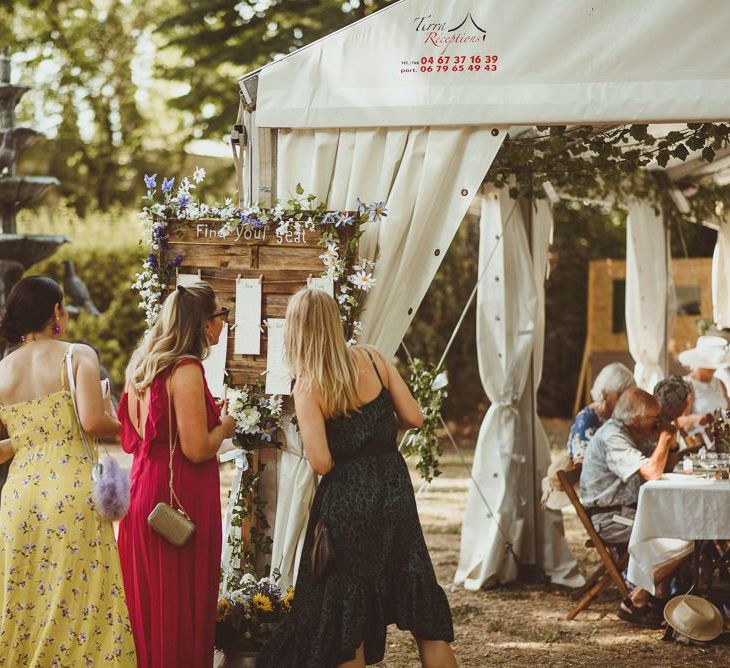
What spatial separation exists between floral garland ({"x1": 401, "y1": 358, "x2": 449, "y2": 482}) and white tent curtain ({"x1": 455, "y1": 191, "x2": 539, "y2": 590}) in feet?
4.83

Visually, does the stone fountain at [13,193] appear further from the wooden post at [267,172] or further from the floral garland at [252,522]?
the floral garland at [252,522]

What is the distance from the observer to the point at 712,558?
245 inches

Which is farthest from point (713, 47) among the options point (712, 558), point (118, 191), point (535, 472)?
point (118, 191)

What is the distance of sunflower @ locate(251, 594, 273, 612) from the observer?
452 centimetres

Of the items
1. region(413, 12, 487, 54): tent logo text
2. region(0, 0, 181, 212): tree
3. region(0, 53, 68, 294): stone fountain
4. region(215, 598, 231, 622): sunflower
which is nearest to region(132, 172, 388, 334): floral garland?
region(413, 12, 487, 54): tent logo text

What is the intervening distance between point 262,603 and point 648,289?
Result: 5.32 m

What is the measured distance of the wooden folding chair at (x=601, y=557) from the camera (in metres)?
6.02

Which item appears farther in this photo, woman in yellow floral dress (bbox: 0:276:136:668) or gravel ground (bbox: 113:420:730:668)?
gravel ground (bbox: 113:420:730:668)

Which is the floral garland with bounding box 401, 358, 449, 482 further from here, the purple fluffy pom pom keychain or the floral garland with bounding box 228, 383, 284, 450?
the purple fluffy pom pom keychain

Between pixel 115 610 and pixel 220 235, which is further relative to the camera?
pixel 220 235

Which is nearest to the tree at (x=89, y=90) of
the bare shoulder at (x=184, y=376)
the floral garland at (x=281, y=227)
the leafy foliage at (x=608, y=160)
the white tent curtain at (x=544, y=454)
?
the leafy foliage at (x=608, y=160)

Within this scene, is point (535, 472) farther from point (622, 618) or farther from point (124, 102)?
point (124, 102)

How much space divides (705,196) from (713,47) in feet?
12.8

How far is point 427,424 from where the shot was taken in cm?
550
